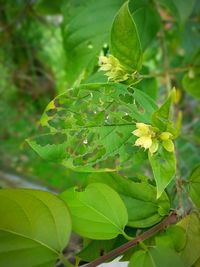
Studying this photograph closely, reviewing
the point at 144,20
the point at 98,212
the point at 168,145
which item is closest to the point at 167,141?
the point at 168,145

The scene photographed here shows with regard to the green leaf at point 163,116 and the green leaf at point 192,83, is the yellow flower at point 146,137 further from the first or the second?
the green leaf at point 192,83

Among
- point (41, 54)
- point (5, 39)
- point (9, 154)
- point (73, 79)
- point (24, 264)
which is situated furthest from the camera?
point (41, 54)

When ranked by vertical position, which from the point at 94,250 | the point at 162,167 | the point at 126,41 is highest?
the point at 126,41

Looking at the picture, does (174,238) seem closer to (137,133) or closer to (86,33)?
(137,133)

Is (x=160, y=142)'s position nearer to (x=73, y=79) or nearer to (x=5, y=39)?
(x=73, y=79)

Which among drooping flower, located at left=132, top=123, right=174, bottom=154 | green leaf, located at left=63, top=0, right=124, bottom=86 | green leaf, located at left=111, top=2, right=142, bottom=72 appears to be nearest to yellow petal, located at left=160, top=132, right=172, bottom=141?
drooping flower, located at left=132, top=123, right=174, bottom=154

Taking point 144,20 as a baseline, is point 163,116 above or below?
below

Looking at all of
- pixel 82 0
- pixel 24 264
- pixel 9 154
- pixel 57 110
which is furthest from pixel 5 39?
pixel 24 264

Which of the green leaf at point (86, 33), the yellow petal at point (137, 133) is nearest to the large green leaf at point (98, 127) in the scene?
the yellow petal at point (137, 133)
